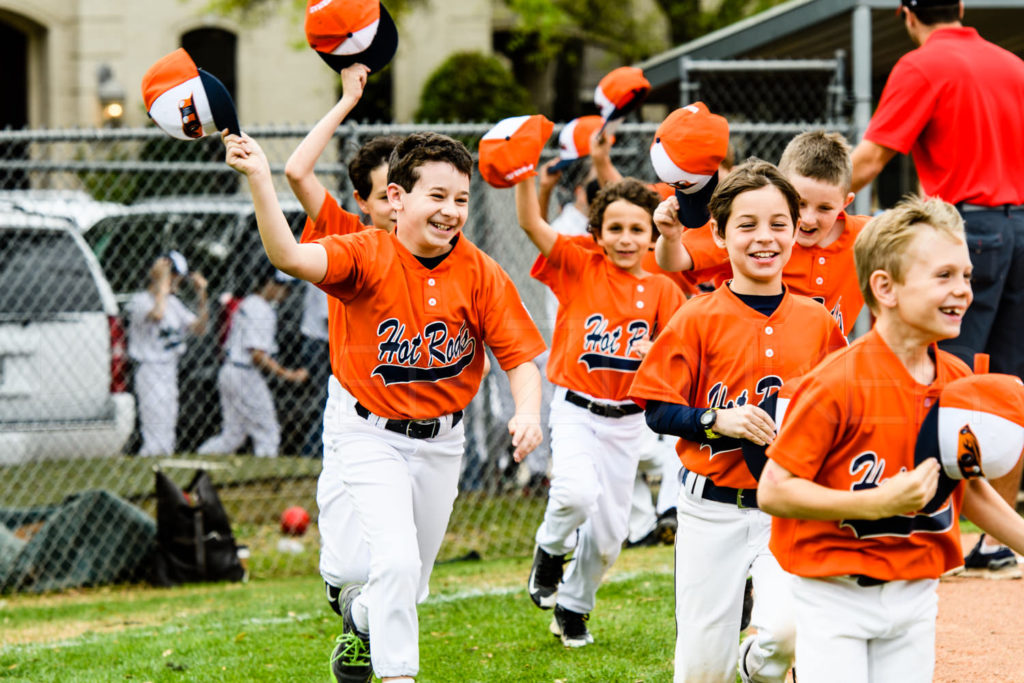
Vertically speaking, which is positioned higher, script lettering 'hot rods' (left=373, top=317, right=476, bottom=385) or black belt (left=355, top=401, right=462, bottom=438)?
script lettering 'hot rods' (left=373, top=317, right=476, bottom=385)

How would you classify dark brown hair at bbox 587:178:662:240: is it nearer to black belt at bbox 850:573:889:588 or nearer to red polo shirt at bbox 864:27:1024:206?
red polo shirt at bbox 864:27:1024:206

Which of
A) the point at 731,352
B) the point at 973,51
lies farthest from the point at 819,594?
the point at 973,51

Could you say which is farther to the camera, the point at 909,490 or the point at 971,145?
the point at 971,145

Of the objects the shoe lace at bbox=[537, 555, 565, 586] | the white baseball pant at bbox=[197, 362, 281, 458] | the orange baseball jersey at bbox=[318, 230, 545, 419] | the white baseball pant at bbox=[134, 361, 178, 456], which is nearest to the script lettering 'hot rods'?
the orange baseball jersey at bbox=[318, 230, 545, 419]

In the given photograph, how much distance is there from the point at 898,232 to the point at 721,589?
1.24 m

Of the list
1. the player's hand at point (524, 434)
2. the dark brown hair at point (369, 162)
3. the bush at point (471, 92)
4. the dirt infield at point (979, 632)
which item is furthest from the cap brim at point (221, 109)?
the bush at point (471, 92)

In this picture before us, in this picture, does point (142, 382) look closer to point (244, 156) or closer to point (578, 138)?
point (578, 138)

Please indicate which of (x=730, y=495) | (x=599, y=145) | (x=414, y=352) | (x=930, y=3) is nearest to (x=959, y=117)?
(x=930, y=3)

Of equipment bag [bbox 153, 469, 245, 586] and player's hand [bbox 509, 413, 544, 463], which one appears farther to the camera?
equipment bag [bbox 153, 469, 245, 586]

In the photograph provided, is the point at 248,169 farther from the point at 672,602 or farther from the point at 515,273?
the point at 515,273

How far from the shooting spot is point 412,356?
13.2 feet

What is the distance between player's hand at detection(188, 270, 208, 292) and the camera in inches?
350

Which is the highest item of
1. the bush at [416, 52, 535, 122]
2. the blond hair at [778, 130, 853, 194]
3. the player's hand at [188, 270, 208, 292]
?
the bush at [416, 52, 535, 122]

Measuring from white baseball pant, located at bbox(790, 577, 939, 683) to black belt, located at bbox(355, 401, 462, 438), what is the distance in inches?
60.7
